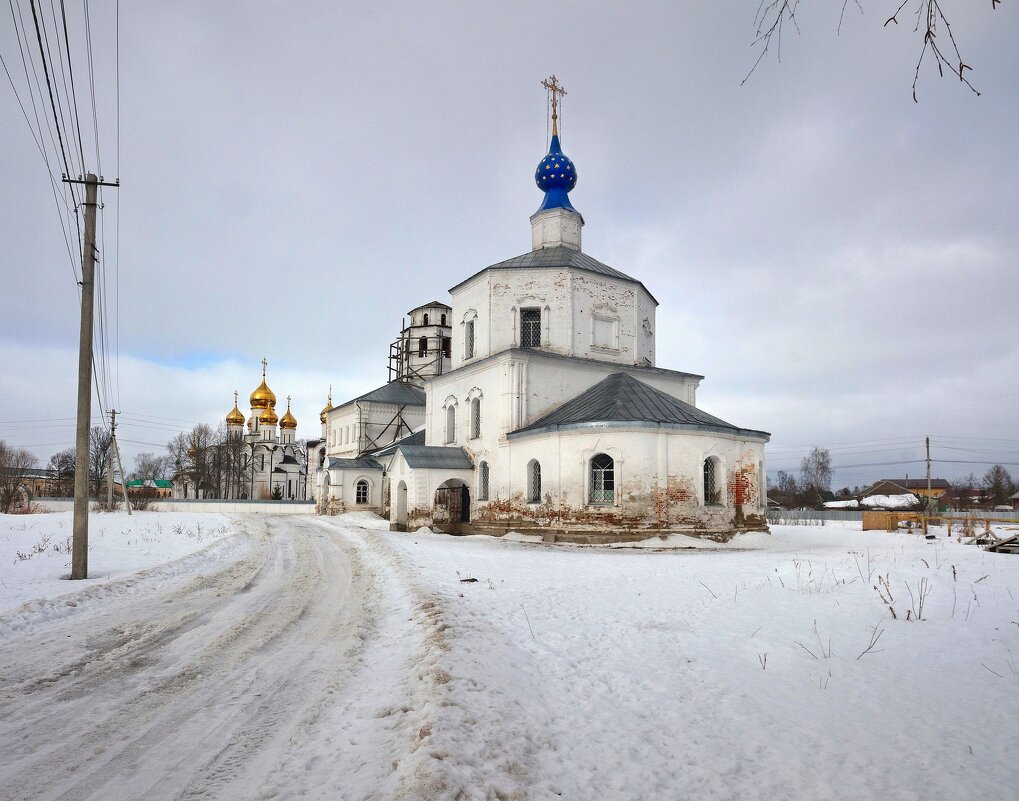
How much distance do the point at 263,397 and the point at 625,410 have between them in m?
51.1

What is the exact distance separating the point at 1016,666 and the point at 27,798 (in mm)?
7791

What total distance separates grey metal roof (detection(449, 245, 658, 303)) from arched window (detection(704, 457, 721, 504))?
811 cm

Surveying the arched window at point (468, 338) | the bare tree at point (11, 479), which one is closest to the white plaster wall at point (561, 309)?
the arched window at point (468, 338)

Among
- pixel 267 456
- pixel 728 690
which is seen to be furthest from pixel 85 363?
pixel 267 456

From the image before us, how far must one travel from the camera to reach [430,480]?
80.3 ft

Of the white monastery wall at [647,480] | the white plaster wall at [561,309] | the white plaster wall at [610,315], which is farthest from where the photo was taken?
the white plaster wall at [610,315]

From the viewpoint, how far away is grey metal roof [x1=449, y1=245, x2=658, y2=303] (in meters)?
24.1

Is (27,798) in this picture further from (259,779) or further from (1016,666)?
(1016,666)

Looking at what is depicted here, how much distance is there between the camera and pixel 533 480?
71.8 ft

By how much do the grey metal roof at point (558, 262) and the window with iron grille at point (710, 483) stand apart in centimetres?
815

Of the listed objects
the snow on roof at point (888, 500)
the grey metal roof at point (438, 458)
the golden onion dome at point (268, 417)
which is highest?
the golden onion dome at point (268, 417)

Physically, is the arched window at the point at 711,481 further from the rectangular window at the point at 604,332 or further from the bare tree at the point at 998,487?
the bare tree at the point at 998,487

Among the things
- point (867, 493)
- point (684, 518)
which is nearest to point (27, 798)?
point (684, 518)

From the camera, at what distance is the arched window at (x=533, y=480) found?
71.5 feet
